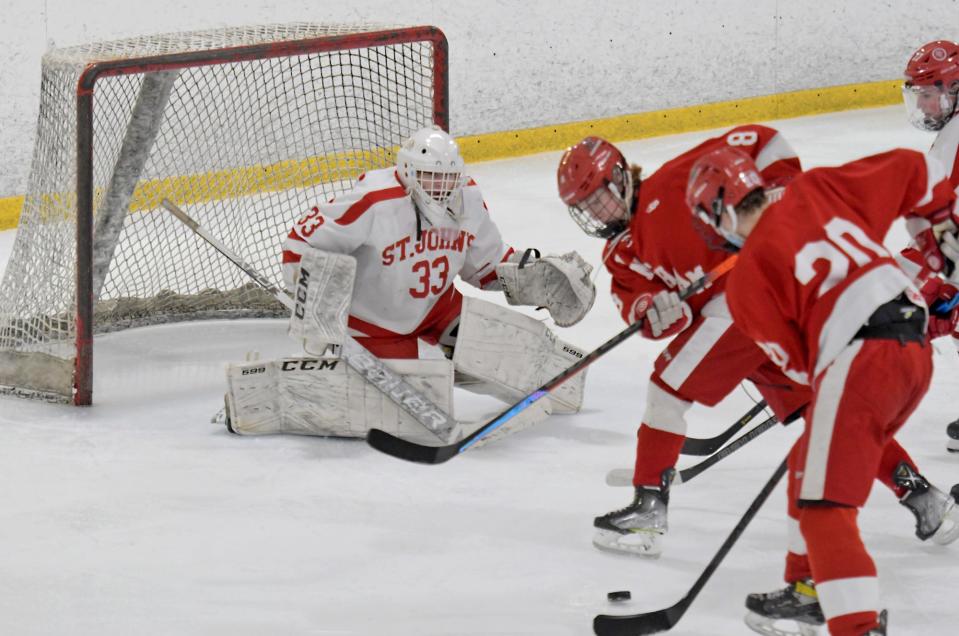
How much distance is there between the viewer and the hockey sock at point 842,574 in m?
2.30

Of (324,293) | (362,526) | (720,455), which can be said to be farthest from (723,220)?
(324,293)

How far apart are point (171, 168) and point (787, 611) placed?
308 centimetres

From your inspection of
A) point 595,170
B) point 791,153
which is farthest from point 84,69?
point 791,153

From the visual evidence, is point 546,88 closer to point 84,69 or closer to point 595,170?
point 84,69

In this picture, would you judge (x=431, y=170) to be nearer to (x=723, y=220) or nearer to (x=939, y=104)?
(x=939, y=104)

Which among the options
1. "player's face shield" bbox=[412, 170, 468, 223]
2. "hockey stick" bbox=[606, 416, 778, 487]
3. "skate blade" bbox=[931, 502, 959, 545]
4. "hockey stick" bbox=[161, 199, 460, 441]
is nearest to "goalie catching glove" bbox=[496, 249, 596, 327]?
"player's face shield" bbox=[412, 170, 468, 223]

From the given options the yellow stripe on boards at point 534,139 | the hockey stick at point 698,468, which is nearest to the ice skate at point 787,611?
the hockey stick at point 698,468

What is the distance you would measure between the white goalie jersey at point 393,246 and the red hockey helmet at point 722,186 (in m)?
1.49

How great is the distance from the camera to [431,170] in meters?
3.84

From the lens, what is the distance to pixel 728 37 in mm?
7766

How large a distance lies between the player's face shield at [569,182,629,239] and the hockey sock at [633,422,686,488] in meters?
0.43

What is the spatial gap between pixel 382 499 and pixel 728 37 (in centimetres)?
482

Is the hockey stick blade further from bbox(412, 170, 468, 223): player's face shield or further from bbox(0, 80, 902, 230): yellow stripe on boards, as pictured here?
bbox(0, 80, 902, 230): yellow stripe on boards

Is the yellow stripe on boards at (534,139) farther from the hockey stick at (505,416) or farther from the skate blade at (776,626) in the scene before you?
the skate blade at (776,626)
